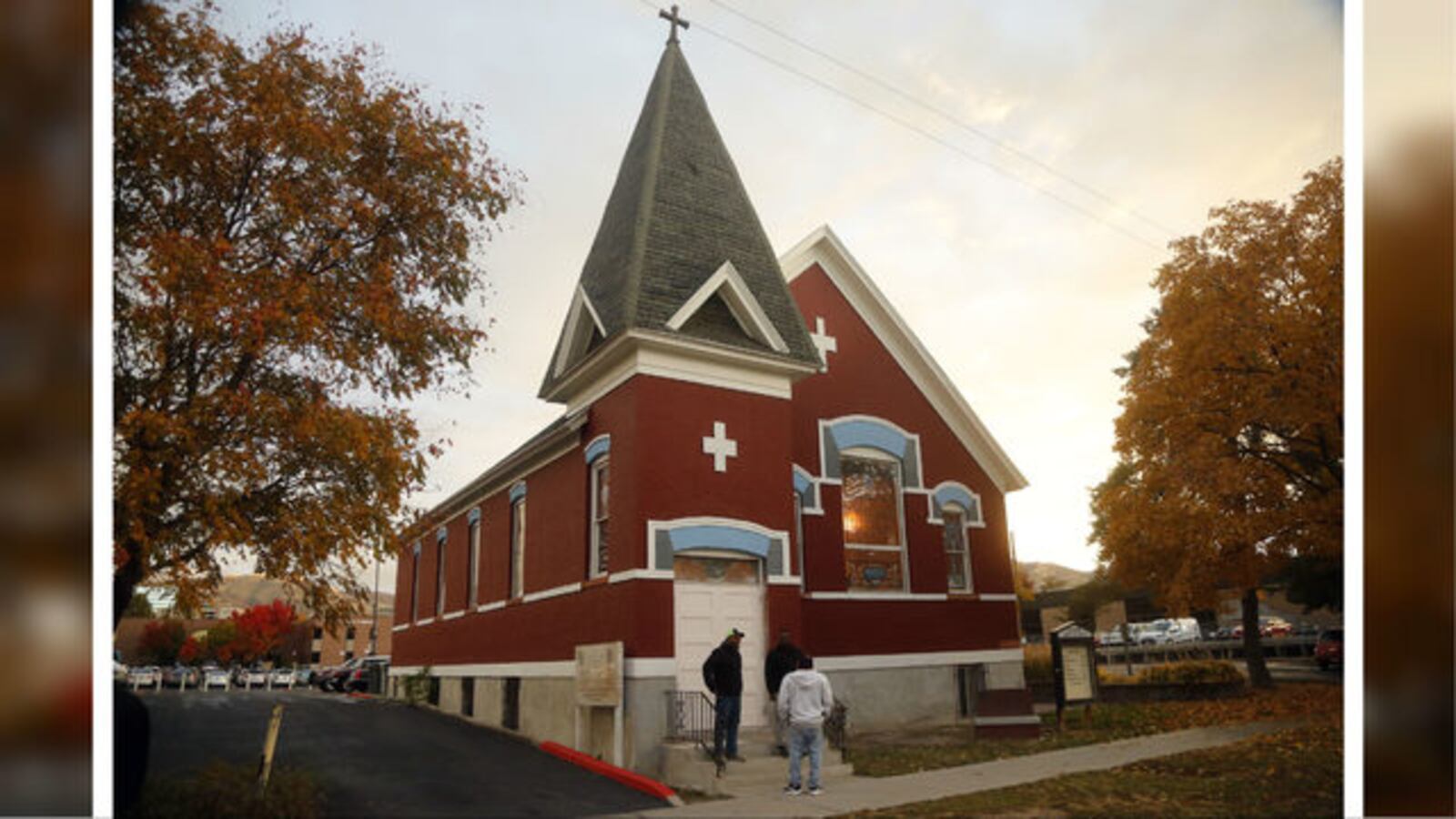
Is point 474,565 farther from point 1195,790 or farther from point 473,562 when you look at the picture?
point 1195,790

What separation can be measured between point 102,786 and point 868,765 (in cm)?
856

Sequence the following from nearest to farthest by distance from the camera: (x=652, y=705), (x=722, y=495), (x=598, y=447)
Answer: (x=652, y=705)
(x=722, y=495)
(x=598, y=447)

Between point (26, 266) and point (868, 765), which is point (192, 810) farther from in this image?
point (868, 765)

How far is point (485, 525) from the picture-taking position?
63.9ft

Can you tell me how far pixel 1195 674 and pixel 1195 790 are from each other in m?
10.1

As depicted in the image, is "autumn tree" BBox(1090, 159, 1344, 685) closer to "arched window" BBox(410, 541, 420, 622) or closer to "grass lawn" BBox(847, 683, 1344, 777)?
"grass lawn" BBox(847, 683, 1344, 777)

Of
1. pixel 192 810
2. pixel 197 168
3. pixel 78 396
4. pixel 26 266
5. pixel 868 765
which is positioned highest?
pixel 197 168

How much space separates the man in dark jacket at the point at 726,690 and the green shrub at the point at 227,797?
14.2ft

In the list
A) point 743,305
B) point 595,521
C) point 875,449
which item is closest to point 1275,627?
point 875,449

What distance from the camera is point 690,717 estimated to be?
11656 mm

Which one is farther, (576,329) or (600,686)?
(576,329)

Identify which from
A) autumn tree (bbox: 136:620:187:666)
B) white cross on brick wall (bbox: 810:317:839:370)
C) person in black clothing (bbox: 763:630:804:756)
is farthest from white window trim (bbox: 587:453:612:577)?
autumn tree (bbox: 136:620:187:666)

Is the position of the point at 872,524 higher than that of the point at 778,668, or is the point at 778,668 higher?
the point at 872,524

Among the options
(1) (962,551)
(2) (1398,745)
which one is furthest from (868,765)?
(1) (962,551)
